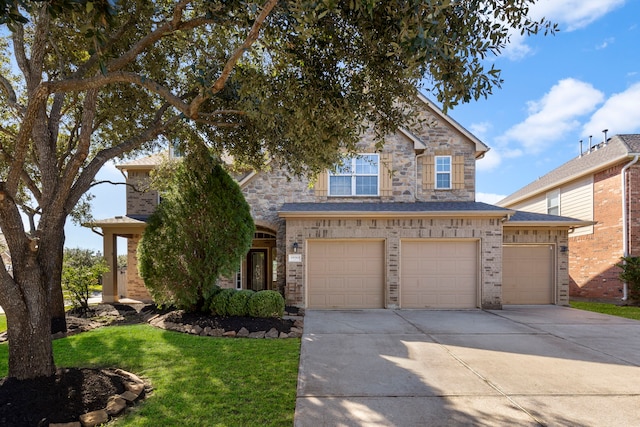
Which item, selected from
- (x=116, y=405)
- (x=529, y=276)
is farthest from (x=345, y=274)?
(x=116, y=405)

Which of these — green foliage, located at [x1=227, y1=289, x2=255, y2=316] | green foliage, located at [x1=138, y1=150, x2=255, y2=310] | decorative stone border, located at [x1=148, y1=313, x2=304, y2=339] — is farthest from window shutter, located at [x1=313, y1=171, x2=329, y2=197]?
decorative stone border, located at [x1=148, y1=313, x2=304, y2=339]

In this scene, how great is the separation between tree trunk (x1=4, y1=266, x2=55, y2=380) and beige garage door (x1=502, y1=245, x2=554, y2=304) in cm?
1290

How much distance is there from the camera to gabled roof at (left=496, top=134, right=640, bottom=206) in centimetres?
1398

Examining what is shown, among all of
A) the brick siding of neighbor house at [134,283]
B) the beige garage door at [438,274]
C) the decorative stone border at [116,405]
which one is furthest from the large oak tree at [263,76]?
the brick siding of neighbor house at [134,283]

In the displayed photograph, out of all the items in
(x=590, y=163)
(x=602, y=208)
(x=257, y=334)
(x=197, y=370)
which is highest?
(x=590, y=163)

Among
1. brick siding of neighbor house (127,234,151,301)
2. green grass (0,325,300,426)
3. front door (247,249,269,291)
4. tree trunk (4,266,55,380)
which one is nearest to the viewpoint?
green grass (0,325,300,426)

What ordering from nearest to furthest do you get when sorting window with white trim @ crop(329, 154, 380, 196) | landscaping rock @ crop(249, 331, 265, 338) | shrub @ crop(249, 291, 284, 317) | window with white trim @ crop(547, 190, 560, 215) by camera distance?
landscaping rock @ crop(249, 331, 265, 338) → shrub @ crop(249, 291, 284, 317) → window with white trim @ crop(329, 154, 380, 196) → window with white trim @ crop(547, 190, 560, 215)

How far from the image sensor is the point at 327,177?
12938mm

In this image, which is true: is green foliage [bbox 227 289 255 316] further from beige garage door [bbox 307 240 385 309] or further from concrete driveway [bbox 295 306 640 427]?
beige garage door [bbox 307 240 385 309]

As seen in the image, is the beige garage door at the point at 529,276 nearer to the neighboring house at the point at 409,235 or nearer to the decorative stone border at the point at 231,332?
the neighboring house at the point at 409,235

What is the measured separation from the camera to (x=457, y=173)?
13.0 m

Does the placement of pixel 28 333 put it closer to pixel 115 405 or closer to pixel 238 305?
pixel 115 405

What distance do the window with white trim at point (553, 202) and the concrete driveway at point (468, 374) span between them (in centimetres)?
977

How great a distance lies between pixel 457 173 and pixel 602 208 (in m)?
Answer: 6.93
